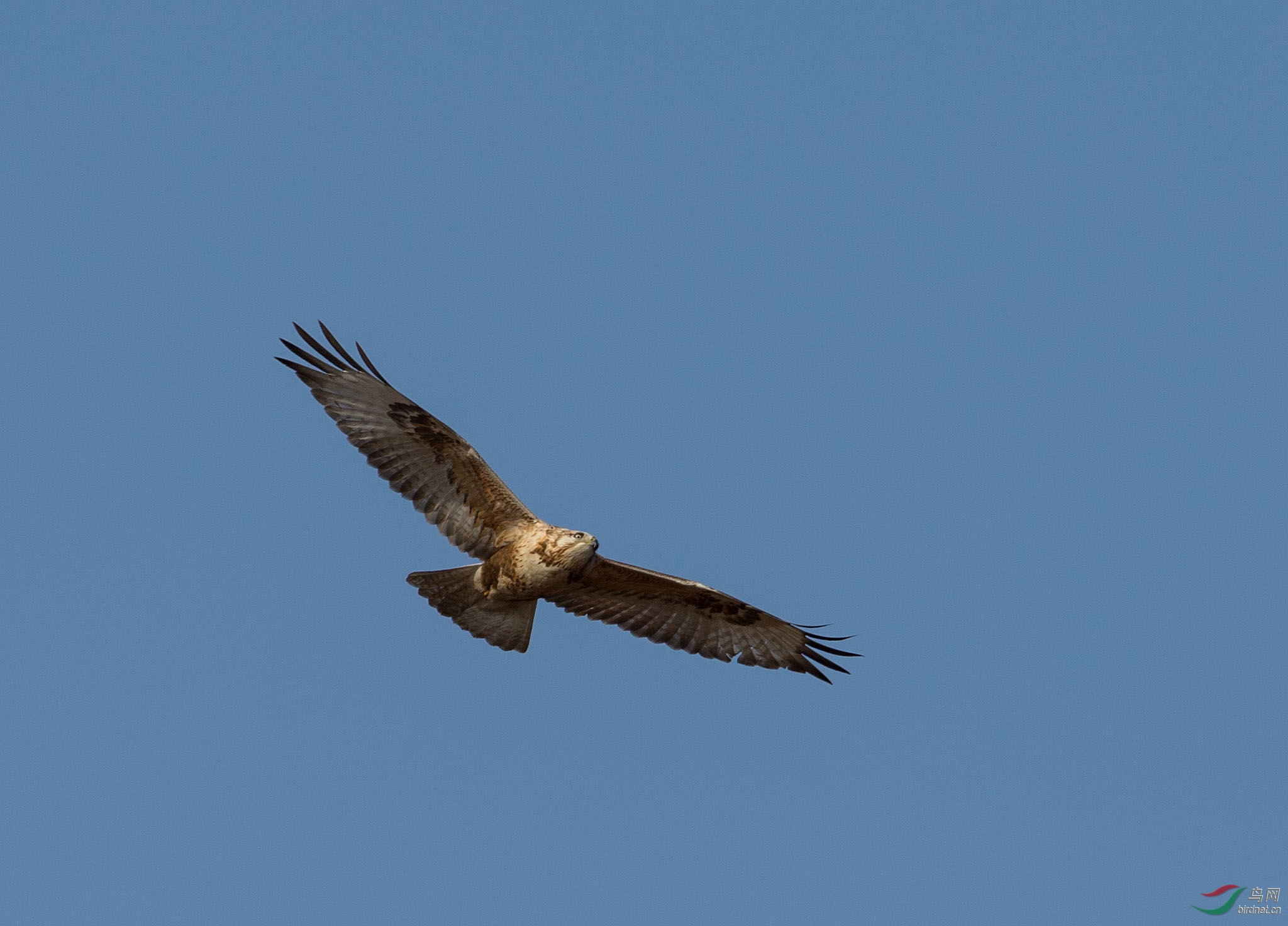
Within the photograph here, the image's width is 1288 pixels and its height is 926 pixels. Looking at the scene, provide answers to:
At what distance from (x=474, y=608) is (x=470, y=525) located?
0.74 m

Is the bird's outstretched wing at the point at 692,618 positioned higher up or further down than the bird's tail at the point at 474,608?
higher up

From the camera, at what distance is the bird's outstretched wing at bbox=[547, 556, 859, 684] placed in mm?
16766

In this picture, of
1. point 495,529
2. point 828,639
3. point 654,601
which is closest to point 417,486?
point 495,529

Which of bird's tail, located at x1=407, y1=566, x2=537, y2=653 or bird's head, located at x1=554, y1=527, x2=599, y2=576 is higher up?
bird's head, located at x1=554, y1=527, x2=599, y2=576

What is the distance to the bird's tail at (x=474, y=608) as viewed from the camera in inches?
642

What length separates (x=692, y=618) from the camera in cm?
1725

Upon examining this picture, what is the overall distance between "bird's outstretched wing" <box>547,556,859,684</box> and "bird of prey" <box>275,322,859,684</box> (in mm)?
24

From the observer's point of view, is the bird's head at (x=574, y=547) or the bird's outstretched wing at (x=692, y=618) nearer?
the bird's head at (x=574, y=547)

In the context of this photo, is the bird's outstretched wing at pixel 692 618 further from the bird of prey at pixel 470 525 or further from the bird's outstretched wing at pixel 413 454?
the bird's outstretched wing at pixel 413 454

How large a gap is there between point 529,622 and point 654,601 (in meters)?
1.23

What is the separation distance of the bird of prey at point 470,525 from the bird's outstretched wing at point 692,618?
2 centimetres

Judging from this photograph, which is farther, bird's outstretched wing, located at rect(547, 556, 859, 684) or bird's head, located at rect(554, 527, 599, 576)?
bird's outstretched wing, located at rect(547, 556, 859, 684)

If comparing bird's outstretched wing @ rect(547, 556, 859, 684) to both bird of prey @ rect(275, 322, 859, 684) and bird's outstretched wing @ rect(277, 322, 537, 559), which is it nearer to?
bird of prey @ rect(275, 322, 859, 684)

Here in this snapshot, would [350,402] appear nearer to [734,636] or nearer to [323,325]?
[323,325]
